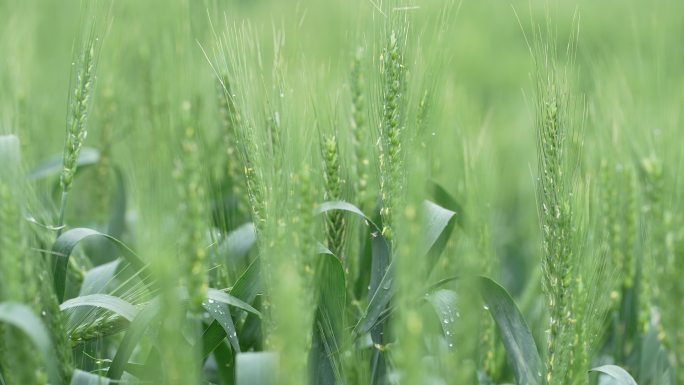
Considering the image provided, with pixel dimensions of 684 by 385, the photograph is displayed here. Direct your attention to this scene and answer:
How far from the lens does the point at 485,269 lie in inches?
63.8

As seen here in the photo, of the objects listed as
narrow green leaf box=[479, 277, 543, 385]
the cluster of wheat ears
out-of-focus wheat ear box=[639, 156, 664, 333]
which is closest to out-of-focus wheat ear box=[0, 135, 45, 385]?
the cluster of wheat ears

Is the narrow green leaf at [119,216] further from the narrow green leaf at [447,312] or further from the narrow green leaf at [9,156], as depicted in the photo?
the narrow green leaf at [447,312]

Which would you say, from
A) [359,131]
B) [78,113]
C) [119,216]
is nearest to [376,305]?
[359,131]

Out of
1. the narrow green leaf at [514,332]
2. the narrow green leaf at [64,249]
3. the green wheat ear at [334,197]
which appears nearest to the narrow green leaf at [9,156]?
the narrow green leaf at [64,249]

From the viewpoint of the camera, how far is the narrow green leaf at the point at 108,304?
1.26m

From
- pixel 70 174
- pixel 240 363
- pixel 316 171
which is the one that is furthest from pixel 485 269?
pixel 70 174

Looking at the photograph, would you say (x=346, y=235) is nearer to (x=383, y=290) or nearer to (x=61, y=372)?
(x=383, y=290)

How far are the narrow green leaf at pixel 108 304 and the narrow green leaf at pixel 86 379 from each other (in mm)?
104

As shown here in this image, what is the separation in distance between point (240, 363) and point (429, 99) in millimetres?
572

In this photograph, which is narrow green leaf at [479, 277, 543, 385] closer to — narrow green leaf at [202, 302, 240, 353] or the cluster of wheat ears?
the cluster of wheat ears

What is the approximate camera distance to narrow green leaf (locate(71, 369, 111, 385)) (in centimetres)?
117

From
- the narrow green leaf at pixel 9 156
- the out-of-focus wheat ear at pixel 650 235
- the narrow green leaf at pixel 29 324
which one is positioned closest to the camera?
the narrow green leaf at pixel 29 324

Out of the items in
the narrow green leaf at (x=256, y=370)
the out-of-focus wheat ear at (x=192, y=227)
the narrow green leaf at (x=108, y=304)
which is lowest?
the narrow green leaf at (x=256, y=370)

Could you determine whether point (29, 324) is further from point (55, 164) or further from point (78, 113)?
point (55, 164)
